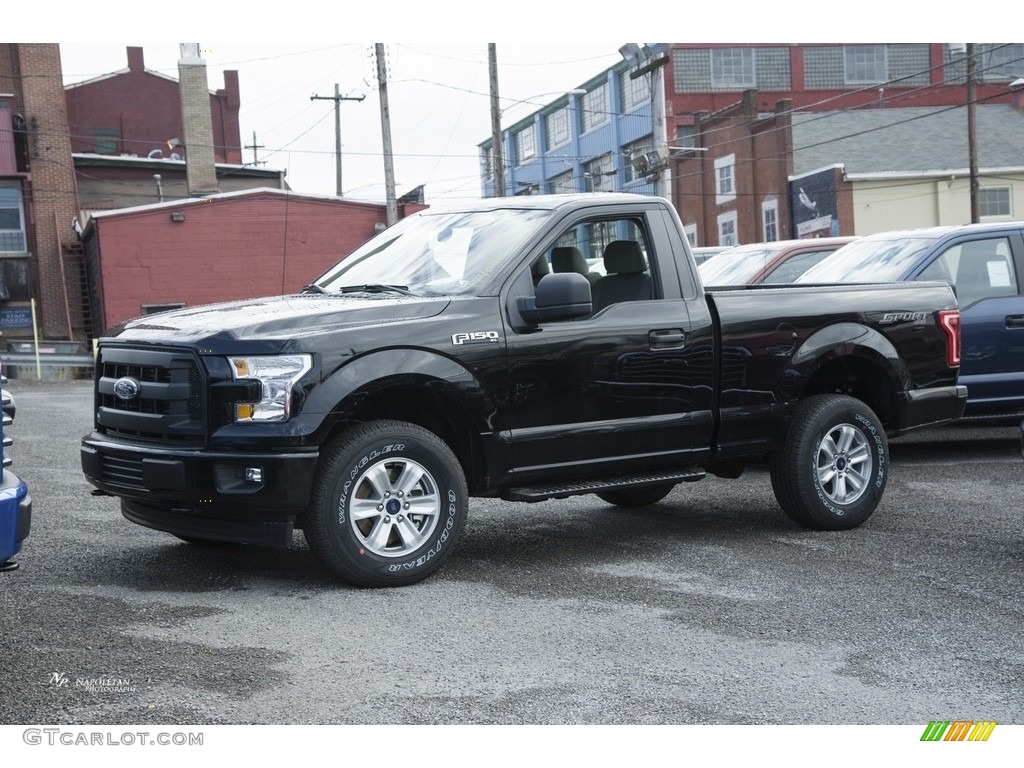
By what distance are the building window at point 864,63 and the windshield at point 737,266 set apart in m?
57.0

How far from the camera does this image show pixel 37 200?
1575 inches

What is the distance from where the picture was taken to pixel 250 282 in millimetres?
38969

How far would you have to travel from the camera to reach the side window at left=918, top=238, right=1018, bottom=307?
35.1 feet

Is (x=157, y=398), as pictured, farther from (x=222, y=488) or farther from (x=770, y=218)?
(x=770, y=218)

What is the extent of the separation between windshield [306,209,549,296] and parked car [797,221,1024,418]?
4049 millimetres

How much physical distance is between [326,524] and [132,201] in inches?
1636

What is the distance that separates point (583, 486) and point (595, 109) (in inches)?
2401

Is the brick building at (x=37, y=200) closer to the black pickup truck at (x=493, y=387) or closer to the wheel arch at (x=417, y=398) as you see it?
the black pickup truck at (x=493, y=387)

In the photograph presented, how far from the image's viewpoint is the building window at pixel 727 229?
52.6m

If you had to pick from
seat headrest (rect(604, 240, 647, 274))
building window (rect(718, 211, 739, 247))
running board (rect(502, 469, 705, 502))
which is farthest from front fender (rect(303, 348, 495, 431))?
building window (rect(718, 211, 739, 247))

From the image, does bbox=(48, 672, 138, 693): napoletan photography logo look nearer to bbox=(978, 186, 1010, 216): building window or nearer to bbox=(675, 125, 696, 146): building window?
bbox=(978, 186, 1010, 216): building window

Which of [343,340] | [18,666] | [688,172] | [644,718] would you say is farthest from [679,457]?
[688,172]

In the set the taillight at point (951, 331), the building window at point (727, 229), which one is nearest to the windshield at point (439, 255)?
the taillight at point (951, 331)

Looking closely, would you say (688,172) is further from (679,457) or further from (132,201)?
(679,457)
